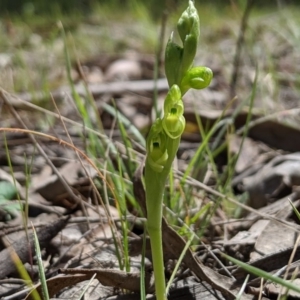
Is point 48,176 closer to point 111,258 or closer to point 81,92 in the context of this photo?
point 111,258

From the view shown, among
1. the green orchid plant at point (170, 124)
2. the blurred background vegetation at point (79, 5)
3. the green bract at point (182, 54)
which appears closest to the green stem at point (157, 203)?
the green orchid plant at point (170, 124)

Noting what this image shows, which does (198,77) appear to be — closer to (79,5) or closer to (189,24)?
(189,24)

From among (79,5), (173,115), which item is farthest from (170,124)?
(79,5)

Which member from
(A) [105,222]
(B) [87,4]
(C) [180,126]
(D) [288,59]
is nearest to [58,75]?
(D) [288,59]

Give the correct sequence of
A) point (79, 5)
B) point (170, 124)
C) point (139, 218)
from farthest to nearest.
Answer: point (79, 5) → point (139, 218) → point (170, 124)

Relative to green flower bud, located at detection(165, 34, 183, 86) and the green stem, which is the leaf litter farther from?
green flower bud, located at detection(165, 34, 183, 86)

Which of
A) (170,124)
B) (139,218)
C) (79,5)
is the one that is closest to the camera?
(170,124)
